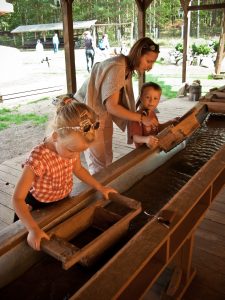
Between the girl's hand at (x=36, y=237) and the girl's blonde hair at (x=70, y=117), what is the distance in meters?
0.41

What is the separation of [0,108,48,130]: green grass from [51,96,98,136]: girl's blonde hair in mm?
5369

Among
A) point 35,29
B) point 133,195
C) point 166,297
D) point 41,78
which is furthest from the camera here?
point 35,29

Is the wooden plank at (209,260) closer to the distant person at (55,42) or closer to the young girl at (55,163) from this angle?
the young girl at (55,163)

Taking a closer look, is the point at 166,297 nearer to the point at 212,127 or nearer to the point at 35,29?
the point at 212,127

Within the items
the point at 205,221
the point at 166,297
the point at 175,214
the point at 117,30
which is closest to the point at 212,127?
the point at 205,221

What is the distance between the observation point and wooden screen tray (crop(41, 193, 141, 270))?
1.17 meters

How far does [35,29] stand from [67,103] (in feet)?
83.3

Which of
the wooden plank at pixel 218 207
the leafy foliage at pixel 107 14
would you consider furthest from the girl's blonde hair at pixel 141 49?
the leafy foliage at pixel 107 14

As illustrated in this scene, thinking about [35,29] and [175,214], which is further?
[35,29]

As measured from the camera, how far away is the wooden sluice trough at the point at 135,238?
3.46ft

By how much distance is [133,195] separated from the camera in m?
2.04

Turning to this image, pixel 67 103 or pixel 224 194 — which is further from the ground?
pixel 67 103

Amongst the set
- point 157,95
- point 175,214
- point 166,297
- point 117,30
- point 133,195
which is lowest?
point 166,297

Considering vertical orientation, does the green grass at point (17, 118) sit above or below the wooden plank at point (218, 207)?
above
